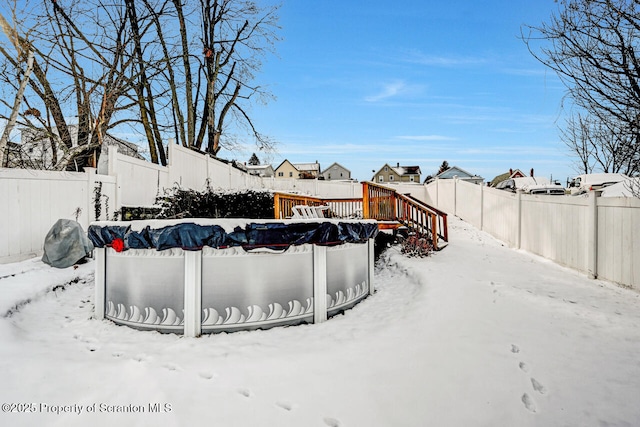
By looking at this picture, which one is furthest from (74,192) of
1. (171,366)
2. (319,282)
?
(319,282)

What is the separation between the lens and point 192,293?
3770mm

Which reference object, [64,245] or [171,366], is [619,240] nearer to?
[171,366]

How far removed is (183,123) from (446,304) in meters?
16.1

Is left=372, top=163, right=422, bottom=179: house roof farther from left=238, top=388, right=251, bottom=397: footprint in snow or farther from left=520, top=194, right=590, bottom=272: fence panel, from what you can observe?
left=238, top=388, right=251, bottom=397: footprint in snow

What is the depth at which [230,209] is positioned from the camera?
31.2ft

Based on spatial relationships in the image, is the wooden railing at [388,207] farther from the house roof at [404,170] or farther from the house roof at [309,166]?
the house roof at [309,166]

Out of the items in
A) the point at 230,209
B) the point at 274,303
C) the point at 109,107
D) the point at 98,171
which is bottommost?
the point at 274,303

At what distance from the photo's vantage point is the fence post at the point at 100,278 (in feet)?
14.4

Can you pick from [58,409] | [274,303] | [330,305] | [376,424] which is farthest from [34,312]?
[376,424]

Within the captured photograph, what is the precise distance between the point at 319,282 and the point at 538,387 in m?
2.42

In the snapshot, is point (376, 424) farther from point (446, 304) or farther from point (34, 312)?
point (34, 312)

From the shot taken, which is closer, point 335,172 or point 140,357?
point 140,357

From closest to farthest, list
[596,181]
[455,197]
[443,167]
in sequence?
1. [455,197]
2. [596,181]
3. [443,167]

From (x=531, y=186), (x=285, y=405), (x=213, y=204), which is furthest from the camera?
(x=531, y=186)
